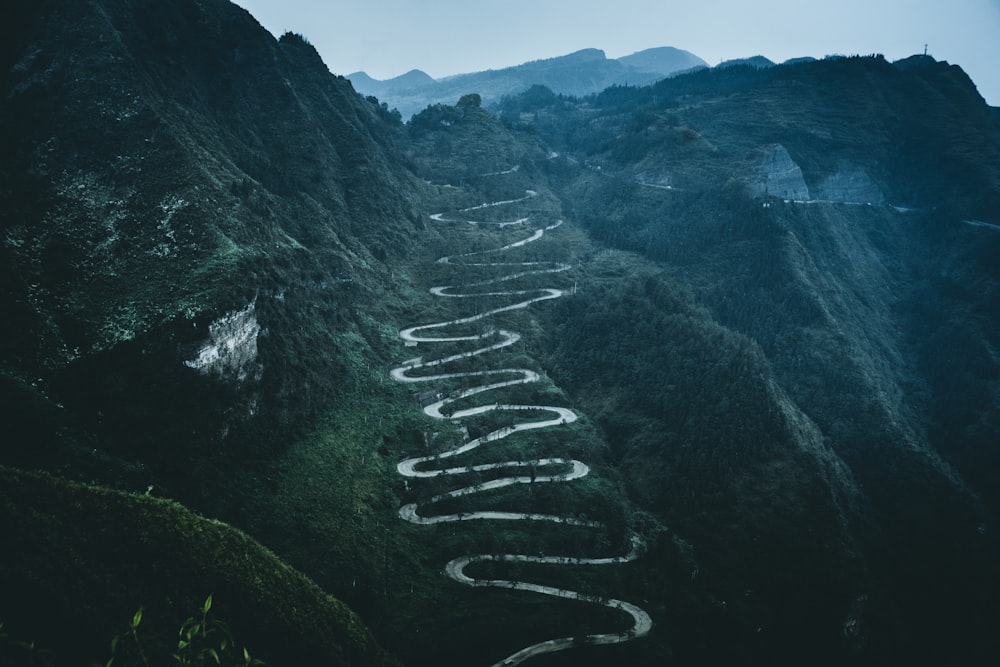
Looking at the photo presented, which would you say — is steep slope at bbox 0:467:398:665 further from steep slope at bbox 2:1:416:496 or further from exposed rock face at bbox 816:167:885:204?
exposed rock face at bbox 816:167:885:204

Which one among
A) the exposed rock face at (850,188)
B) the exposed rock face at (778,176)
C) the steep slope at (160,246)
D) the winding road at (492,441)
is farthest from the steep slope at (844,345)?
the steep slope at (160,246)

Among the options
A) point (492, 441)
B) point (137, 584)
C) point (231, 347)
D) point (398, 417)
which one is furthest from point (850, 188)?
point (137, 584)

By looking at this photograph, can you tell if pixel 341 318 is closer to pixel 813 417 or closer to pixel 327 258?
pixel 327 258

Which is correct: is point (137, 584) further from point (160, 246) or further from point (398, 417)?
point (160, 246)

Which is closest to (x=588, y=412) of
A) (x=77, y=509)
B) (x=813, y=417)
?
(x=813, y=417)

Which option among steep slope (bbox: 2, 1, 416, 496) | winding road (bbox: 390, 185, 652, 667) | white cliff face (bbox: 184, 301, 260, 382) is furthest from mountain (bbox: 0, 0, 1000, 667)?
winding road (bbox: 390, 185, 652, 667)
